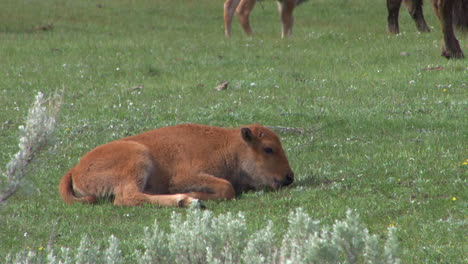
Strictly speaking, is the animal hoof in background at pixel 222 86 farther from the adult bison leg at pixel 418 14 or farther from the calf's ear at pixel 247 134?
the adult bison leg at pixel 418 14

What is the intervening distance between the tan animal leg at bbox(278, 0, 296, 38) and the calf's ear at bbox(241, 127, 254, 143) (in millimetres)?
11542

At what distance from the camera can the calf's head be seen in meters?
7.55

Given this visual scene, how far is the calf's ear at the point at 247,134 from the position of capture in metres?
7.62

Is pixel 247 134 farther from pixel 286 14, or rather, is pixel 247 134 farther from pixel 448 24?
pixel 286 14

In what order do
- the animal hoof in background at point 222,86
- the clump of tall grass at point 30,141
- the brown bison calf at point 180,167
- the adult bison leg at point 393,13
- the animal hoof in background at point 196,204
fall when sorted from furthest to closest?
the adult bison leg at point 393,13 < the animal hoof in background at point 222,86 < the brown bison calf at point 180,167 < the animal hoof in background at point 196,204 < the clump of tall grass at point 30,141

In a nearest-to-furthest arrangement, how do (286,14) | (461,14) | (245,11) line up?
(461,14) < (286,14) < (245,11)

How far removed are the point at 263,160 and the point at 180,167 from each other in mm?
767

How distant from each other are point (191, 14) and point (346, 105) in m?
15.6

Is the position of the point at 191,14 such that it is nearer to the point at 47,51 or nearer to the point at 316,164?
the point at 47,51

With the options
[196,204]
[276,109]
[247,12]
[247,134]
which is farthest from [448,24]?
[196,204]

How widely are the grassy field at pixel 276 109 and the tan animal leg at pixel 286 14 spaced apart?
0.90 m

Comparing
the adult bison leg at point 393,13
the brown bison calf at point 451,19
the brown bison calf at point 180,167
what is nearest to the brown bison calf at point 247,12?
the adult bison leg at point 393,13

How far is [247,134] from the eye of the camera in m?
7.66

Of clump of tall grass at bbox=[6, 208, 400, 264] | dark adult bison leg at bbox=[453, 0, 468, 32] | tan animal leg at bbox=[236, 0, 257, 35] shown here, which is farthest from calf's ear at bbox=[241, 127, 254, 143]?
tan animal leg at bbox=[236, 0, 257, 35]
